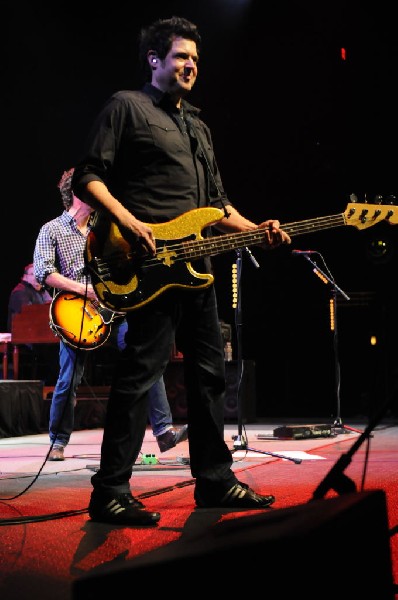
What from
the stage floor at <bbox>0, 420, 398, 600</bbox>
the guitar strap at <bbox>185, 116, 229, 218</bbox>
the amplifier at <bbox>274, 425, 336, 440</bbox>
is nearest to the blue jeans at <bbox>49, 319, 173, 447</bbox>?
the stage floor at <bbox>0, 420, 398, 600</bbox>

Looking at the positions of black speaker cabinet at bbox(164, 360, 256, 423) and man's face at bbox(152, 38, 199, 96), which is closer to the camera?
man's face at bbox(152, 38, 199, 96)

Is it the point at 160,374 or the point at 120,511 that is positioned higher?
the point at 160,374

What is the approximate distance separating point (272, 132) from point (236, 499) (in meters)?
9.72

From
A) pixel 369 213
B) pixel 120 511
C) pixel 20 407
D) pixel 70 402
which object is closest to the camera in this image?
pixel 120 511

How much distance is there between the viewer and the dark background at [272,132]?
35.3ft

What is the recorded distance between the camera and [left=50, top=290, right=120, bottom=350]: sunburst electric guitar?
5.29m

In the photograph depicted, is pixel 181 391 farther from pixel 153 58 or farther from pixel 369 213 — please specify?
pixel 153 58

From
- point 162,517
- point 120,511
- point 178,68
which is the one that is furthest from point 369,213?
point 120,511

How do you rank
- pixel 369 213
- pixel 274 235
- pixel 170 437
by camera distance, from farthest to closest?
1. pixel 170 437
2. pixel 369 213
3. pixel 274 235

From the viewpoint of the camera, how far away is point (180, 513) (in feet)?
10.3

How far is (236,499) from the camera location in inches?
128

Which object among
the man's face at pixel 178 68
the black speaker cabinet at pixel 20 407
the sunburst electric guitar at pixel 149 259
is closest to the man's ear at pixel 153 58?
the man's face at pixel 178 68

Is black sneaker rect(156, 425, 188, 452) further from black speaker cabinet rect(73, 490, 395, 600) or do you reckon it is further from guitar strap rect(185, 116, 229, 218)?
black speaker cabinet rect(73, 490, 395, 600)

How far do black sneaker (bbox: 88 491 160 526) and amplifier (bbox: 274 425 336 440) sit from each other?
4.28 metres
